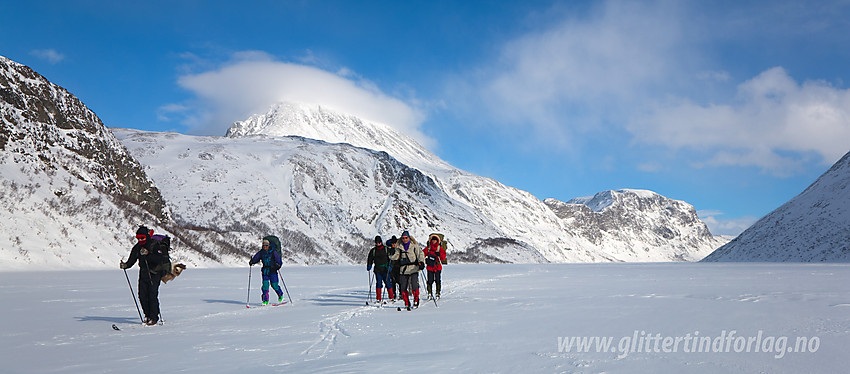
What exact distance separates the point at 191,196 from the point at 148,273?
3741 inches

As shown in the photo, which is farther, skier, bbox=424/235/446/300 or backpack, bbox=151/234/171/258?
skier, bbox=424/235/446/300

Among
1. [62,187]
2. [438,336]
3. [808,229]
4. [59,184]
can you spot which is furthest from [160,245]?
[808,229]

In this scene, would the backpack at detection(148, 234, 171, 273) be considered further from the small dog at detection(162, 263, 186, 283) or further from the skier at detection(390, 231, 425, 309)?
the skier at detection(390, 231, 425, 309)

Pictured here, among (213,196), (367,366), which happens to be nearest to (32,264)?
(367,366)

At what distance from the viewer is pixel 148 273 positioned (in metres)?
12.5

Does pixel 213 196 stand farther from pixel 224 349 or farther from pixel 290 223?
pixel 224 349

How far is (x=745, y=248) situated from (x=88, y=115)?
373 ft

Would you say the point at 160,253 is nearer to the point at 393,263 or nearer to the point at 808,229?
the point at 393,263

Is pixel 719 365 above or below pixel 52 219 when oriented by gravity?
below

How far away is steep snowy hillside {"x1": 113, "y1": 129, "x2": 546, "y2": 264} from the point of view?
9994cm

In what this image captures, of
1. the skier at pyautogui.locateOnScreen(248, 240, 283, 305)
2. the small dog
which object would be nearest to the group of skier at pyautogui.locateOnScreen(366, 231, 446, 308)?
the skier at pyautogui.locateOnScreen(248, 240, 283, 305)

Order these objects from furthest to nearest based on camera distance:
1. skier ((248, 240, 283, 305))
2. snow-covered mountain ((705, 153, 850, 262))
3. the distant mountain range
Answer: snow-covered mountain ((705, 153, 850, 262))
the distant mountain range
skier ((248, 240, 283, 305))

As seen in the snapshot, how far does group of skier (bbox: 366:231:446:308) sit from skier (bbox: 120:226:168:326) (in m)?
6.26

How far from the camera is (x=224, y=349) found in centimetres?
880
